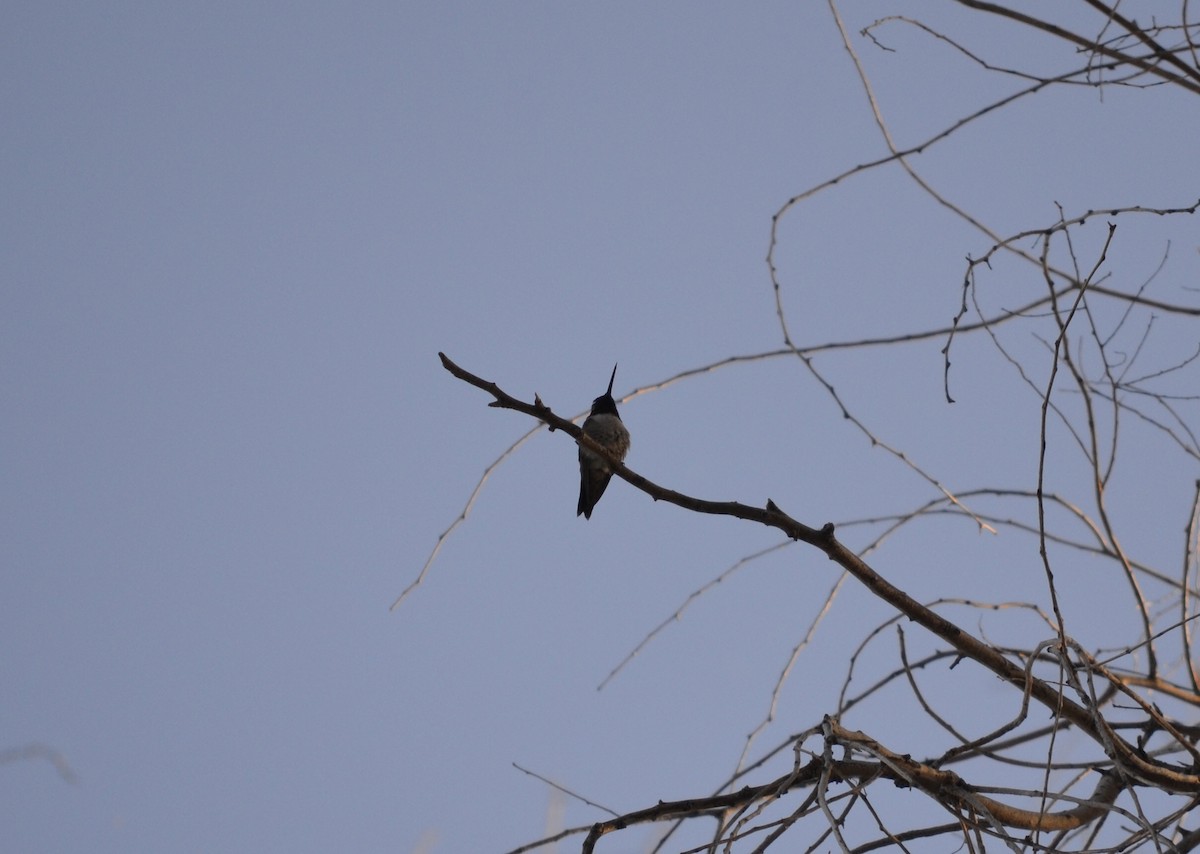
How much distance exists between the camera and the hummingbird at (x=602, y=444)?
19.6ft

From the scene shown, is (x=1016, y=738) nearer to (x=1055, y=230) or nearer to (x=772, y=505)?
(x=772, y=505)

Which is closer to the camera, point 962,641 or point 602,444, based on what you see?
point 962,641

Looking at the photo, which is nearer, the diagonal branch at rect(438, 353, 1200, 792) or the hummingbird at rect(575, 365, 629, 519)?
the diagonal branch at rect(438, 353, 1200, 792)

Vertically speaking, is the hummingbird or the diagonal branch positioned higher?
the hummingbird

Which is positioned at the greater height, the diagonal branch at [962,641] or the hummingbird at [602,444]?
the hummingbird at [602,444]

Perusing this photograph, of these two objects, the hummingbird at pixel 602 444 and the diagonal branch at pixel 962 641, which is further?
the hummingbird at pixel 602 444

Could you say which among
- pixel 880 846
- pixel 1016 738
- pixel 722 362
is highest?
pixel 722 362

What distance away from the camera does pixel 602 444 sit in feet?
19.6

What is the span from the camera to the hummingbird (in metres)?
5.96

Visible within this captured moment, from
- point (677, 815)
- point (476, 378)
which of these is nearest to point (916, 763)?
point (677, 815)

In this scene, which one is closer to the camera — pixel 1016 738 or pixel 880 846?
pixel 880 846

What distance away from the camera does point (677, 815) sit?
5.99 ft

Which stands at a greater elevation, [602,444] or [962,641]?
[602,444]

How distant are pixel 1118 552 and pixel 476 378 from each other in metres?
1.21
